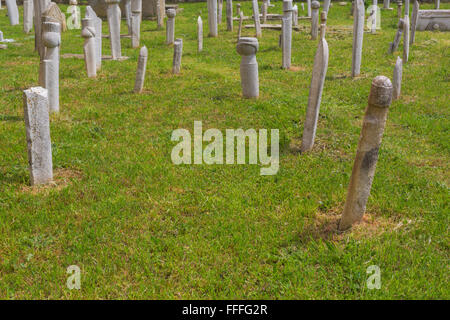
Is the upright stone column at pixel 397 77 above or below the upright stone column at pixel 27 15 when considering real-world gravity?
below

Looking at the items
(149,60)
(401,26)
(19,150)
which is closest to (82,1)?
(149,60)

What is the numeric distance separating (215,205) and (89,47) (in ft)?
22.5

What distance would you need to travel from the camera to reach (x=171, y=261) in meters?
3.95

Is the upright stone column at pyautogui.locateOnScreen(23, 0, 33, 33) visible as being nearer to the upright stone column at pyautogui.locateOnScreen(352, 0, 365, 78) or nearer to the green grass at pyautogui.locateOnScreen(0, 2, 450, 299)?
the green grass at pyautogui.locateOnScreen(0, 2, 450, 299)

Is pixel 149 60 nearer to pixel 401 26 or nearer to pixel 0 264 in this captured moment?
pixel 401 26

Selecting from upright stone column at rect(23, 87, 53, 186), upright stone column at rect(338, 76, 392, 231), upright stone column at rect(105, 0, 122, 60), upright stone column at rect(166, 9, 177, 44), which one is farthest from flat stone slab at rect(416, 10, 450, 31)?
upright stone column at rect(23, 87, 53, 186)

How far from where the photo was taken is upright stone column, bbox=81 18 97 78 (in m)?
9.91

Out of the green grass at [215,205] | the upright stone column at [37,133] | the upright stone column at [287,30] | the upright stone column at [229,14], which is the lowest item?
the green grass at [215,205]

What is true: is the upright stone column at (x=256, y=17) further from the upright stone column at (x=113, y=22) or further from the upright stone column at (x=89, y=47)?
the upright stone column at (x=89, y=47)

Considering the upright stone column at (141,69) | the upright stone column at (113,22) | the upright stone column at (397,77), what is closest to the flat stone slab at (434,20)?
the upright stone column at (397,77)

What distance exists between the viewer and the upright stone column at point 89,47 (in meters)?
9.91
